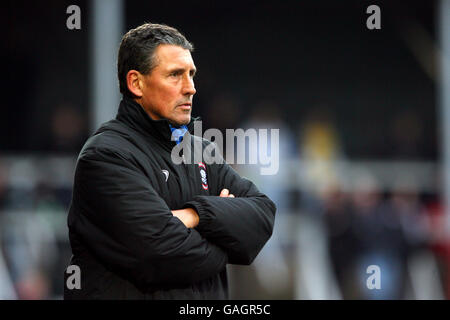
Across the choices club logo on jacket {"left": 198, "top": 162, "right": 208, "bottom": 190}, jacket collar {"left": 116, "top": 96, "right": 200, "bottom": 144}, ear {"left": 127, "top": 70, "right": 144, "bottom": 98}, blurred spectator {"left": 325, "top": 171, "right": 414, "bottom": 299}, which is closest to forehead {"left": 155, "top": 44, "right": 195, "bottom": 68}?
ear {"left": 127, "top": 70, "right": 144, "bottom": 98}

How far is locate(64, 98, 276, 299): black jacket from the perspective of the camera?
9.64 ft

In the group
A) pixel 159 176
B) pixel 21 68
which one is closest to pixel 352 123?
pixel 21 68

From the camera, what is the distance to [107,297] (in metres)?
3.00

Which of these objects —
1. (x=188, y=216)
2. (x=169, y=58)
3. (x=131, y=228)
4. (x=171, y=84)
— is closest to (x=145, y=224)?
(x=131, y=228)

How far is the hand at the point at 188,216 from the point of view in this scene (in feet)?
10.1

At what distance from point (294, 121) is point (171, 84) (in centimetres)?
775

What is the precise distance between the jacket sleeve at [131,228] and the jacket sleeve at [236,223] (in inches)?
3.6

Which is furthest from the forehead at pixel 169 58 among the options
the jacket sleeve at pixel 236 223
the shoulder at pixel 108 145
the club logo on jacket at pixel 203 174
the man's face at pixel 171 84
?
the jacket sleeve at pixel 236 223

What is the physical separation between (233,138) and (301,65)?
339 cm

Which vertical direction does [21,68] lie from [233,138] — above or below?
above

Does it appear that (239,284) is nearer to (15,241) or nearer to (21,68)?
(15,241)

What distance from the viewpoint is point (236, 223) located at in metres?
3.16

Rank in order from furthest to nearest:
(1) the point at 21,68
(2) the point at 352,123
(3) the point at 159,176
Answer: (2) the point at 352,123 < (1) the point at 21,68 < (3) the point at 159,176
